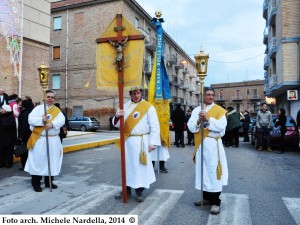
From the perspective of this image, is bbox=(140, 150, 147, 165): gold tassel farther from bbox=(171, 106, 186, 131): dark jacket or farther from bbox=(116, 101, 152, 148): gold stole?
bbox=(171, 106, 186, 131): dark jacket

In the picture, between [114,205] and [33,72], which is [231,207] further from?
[33,72]

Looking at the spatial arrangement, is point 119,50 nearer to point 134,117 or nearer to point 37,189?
point 134,117

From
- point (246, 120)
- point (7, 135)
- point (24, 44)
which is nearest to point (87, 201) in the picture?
point (7, 135)

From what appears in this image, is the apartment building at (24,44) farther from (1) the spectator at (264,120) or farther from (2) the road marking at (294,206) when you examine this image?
(2) the road marking at (294,206)

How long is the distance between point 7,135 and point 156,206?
5.12 meters

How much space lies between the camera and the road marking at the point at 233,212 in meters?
4.07

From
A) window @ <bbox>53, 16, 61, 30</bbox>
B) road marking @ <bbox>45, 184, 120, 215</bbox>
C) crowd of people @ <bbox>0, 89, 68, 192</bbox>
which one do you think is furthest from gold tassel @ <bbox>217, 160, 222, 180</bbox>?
window @ <bbox>53, 16, 61, 30</bbox>

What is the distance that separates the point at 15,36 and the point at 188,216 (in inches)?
463

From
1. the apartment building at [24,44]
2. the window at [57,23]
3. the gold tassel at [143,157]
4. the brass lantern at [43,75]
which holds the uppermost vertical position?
the window at [57,23]

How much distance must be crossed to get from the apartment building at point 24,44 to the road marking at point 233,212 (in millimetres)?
10212

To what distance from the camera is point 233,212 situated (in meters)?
4.45

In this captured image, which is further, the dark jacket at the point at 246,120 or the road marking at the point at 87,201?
the dark jacket at the point at 246,120

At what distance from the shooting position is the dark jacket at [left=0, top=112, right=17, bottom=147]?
785 cm

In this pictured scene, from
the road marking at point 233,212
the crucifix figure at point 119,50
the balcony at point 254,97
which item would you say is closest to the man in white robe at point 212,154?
the road marking at point 233,212
